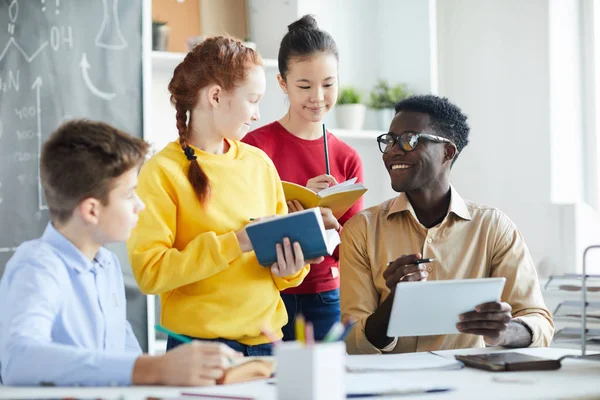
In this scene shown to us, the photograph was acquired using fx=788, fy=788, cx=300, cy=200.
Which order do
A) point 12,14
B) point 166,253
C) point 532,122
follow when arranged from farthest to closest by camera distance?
point 532,122
point 12,14
point 166,253

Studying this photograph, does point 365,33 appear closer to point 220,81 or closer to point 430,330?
point 220,81

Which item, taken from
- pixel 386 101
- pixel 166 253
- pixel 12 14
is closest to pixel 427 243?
pixel 166 253

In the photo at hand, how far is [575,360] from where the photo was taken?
1755 mm

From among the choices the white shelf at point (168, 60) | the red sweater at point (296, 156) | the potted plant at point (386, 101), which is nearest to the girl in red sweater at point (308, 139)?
the red sweater at point (296, 156)

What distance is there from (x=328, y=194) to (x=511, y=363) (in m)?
0.80

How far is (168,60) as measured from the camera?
338 cm

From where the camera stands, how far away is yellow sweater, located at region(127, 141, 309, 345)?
6.22 feet

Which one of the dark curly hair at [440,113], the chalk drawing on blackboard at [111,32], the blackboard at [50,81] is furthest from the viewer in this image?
the chalk drawing on blackboard at [111,32]

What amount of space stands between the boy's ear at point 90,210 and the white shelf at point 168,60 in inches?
69.7

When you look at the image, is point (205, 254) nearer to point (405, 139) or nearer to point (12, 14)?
point (405, 139)

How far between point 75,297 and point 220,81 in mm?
761

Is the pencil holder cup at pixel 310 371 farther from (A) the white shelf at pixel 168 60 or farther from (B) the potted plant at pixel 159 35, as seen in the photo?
(B) the potted plant at pixel 159 35

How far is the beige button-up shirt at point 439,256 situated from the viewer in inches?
84.0

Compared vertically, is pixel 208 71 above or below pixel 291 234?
above
